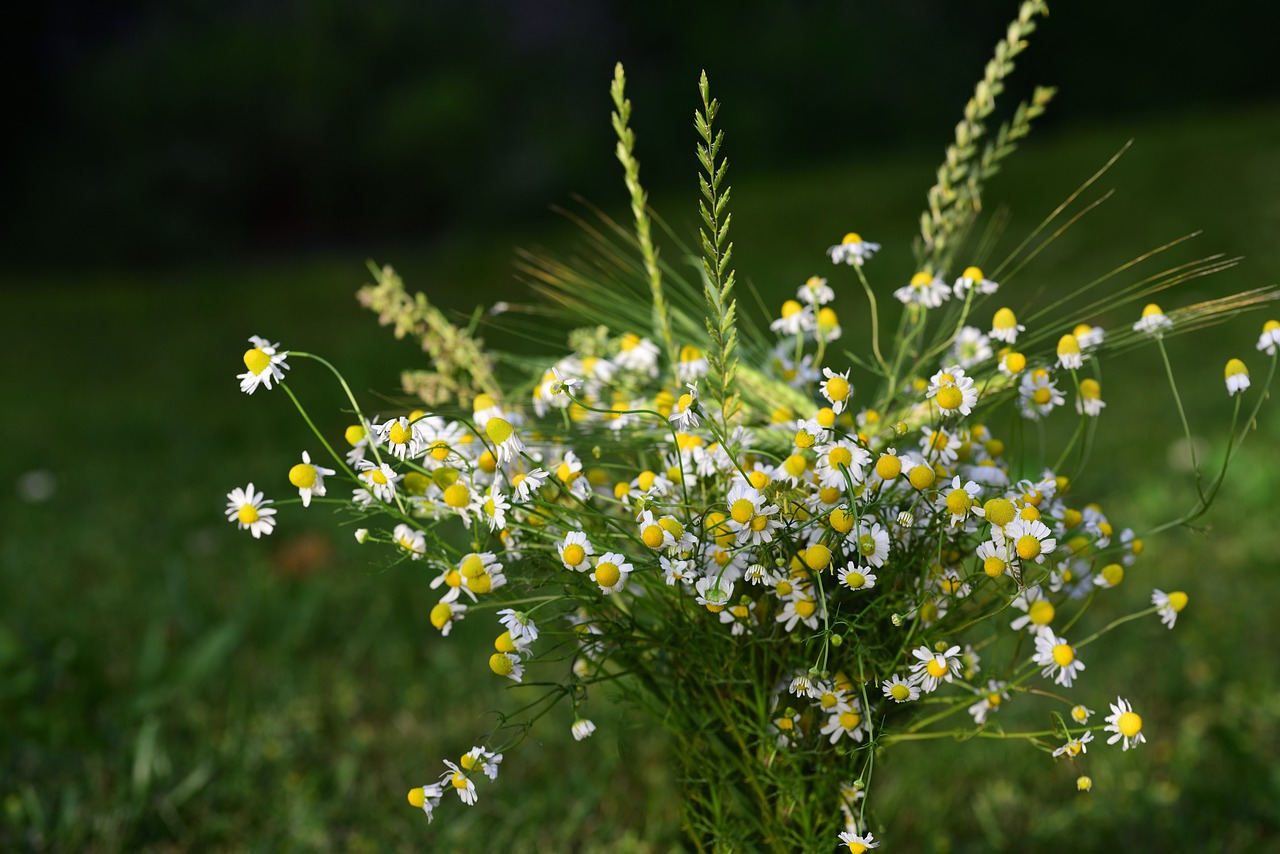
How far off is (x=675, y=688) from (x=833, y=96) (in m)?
11.3

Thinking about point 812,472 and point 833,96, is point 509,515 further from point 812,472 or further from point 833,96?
point 833,96

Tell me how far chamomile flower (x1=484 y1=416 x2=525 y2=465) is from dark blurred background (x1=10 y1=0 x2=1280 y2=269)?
31.1ft

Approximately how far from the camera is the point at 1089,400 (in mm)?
1074

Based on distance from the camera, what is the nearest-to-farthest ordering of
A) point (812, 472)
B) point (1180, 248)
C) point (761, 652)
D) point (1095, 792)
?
1. point (812, 472)
2. point (761, 652)
3. point (1095, 792)
4. point (1180, 248)

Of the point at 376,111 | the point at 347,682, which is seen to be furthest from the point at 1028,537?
the point at 376,111

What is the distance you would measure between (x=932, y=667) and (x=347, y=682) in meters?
1.74

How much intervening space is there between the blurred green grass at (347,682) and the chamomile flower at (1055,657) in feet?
1.37

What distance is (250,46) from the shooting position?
10.3 meters

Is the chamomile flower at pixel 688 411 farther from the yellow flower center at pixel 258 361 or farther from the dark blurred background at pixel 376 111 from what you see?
the dark blurred background at pixel 376 111

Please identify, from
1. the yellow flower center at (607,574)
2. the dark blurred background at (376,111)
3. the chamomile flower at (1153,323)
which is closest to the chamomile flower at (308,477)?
the yellow flower center at (607,574)

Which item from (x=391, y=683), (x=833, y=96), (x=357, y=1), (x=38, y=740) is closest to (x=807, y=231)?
(x=833, y=96)

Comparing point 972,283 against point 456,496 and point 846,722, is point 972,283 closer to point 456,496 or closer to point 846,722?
point 846,722

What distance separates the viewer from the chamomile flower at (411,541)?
0.99 m

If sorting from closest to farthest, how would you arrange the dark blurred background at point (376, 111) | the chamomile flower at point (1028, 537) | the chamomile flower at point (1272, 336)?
the chamomile flower at point (1028, 537) < the chamomile flower at point (1272, 336) < the dark blurred background at point (376, 111)
